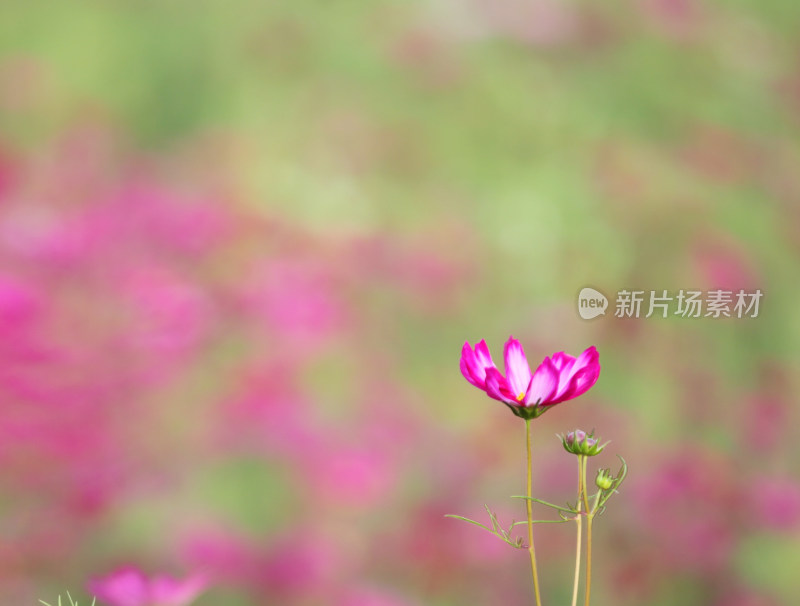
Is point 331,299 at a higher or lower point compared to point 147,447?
higher

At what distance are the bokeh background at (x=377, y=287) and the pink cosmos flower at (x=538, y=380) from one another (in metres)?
0.67

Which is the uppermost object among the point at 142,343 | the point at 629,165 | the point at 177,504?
the point at 629,165

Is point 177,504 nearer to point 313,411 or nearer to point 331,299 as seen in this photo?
point 313,411

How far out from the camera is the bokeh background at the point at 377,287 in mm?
933

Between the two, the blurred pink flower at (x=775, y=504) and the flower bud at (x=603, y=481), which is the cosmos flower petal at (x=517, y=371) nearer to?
the flower bud at (x=603, y=481)

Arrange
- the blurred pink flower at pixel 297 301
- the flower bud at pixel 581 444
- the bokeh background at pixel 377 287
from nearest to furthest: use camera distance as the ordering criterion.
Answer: the flower bud at pixel 581 444 → the bokeh background at pixel 377 287 → the blurred pink flower at pixel 297 301

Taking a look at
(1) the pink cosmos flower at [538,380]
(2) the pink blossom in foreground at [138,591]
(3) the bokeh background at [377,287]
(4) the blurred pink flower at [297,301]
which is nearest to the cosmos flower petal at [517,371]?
(1) the pink cosmos flower at [538,380]

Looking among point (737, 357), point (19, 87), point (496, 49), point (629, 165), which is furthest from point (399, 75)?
point (737, 357)

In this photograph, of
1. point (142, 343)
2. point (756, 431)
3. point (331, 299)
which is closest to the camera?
point (142, 343)

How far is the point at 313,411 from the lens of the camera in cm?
103

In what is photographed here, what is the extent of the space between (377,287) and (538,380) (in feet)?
2.84

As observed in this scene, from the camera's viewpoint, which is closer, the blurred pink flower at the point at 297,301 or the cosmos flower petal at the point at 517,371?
the cosmos flower petal at the point at 517,371

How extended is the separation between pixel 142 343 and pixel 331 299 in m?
0.23

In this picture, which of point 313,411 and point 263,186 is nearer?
point 313,411
